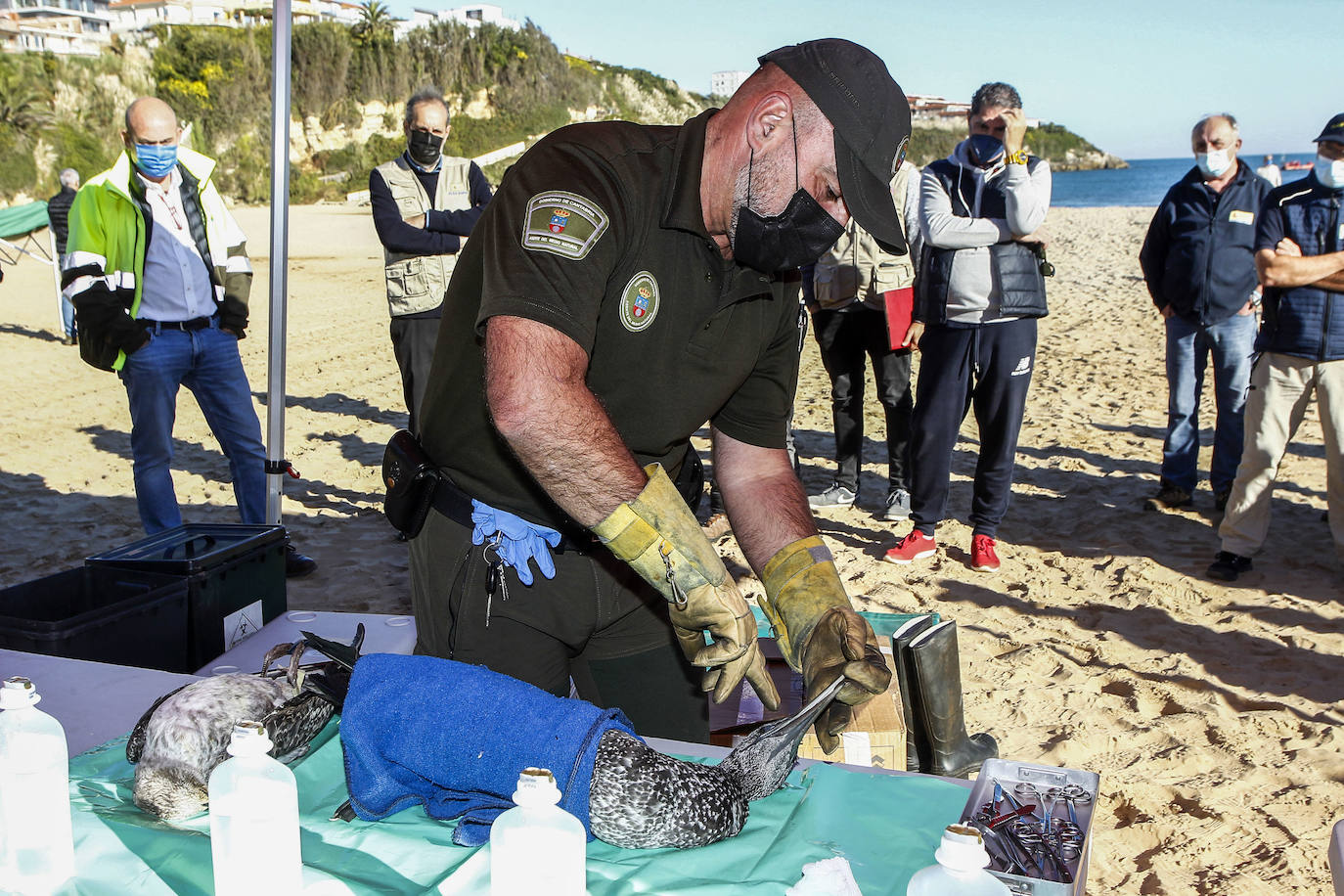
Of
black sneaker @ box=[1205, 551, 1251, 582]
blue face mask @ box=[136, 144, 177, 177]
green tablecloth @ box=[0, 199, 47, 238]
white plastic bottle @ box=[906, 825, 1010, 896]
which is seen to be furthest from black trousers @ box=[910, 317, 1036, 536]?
green tablecloth @ box=[0, 199, 47, 238]

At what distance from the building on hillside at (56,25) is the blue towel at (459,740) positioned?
37148 millimetres

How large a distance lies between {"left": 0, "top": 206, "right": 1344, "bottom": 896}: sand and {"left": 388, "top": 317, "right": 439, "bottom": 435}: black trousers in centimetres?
88

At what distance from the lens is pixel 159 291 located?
465 cm

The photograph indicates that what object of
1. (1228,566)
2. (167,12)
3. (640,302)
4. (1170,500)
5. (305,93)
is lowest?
(1228,566)

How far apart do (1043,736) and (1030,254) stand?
2.42 meters

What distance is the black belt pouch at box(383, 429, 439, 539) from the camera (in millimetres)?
2154

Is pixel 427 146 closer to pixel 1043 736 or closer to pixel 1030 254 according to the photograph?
pixel 1030 254

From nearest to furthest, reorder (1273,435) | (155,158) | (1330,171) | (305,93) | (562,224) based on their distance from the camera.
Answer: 1. (562,224)
2. (155,158)
3. (1330,171)
4. (1273,435)
5. (305,93)

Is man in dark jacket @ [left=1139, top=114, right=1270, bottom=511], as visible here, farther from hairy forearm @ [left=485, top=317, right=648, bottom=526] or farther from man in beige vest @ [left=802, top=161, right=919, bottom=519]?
hairy forearm @ [left=485, top=317, right=648, bottom=526]

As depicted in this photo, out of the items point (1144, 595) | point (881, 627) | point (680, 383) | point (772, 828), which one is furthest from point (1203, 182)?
point (772, 828)

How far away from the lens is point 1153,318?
13.1 metres

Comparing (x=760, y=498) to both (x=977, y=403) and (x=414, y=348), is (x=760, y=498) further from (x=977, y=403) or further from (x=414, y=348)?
(x=414, y=348)

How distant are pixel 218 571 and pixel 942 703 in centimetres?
212

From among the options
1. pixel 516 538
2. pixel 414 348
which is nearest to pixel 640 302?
pixel 516 538
